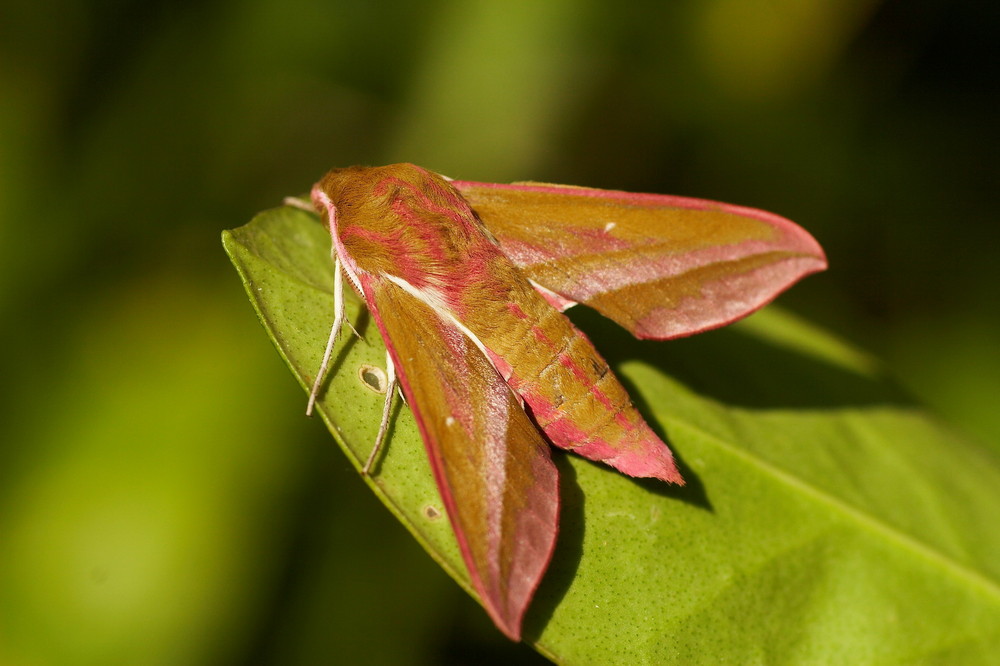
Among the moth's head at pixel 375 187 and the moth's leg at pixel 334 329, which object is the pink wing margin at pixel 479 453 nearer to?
the moth's leg at pixel 334 329

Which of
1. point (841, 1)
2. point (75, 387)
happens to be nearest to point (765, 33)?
point (841, 1)

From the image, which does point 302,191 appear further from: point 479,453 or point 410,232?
point 479,453

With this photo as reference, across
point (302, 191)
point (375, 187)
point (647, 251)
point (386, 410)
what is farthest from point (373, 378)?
point (302, 191)

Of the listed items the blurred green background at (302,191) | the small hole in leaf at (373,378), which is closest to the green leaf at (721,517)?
the small hole in leaf at (373,378)

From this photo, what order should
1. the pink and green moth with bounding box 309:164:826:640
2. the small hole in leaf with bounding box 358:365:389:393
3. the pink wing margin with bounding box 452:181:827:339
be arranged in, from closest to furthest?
1. the pink and green moth with bounding box 309:164:826:640
2. the small hole in leaf with bounding box 358:365:389:393
3. the pink wing margin with bounding box 452:181:827:339

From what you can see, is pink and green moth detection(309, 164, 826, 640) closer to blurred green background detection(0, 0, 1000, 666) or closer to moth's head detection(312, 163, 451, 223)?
moth's head detection(312, 163, 451, 223)

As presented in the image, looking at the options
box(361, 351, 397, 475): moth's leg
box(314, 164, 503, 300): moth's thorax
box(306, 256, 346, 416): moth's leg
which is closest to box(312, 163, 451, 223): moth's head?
box(314, 164, 503, 300): moth's thorax
